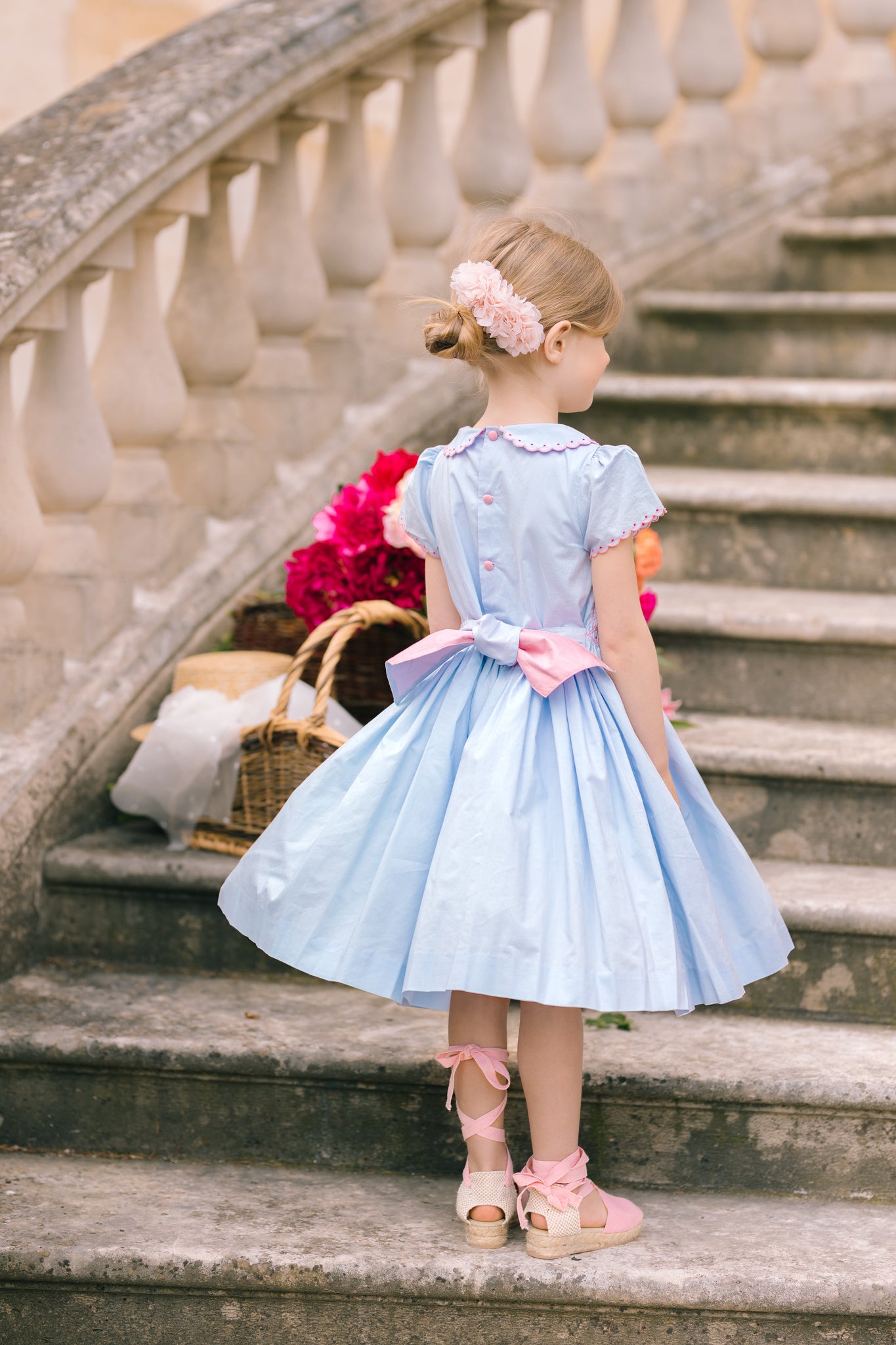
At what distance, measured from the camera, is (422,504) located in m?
2.05

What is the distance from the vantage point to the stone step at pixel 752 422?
137 inches

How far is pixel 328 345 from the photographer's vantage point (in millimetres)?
3230

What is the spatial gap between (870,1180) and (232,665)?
4.46ft

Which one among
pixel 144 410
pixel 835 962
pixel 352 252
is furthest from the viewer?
pixel 352 252

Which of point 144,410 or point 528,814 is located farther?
point 144,410

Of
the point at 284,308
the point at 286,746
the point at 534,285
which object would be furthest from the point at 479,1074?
→ the point at 284,308

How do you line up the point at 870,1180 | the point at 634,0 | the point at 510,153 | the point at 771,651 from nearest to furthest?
the point at 870,1180, the point at 771,651, the point at 510,153, the point at 634,0

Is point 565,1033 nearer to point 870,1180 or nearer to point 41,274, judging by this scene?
point 870,1180

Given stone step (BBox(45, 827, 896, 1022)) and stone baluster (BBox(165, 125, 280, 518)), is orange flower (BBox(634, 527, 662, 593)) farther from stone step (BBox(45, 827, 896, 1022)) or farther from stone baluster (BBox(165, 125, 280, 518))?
stone baluster (BBox(165, 125, 280, 518))

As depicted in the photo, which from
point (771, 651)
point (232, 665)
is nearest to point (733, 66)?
point (771, 651)

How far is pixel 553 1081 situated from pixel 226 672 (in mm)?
1051

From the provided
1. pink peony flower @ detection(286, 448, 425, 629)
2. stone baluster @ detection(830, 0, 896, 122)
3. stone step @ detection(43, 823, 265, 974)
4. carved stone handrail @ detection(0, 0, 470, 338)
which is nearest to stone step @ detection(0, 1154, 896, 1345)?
stone step @ detection(43, 823, 265, 974)

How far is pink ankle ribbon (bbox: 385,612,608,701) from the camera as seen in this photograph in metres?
1.88

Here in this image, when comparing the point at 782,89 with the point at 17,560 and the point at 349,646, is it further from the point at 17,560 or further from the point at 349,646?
the point at 17,560
